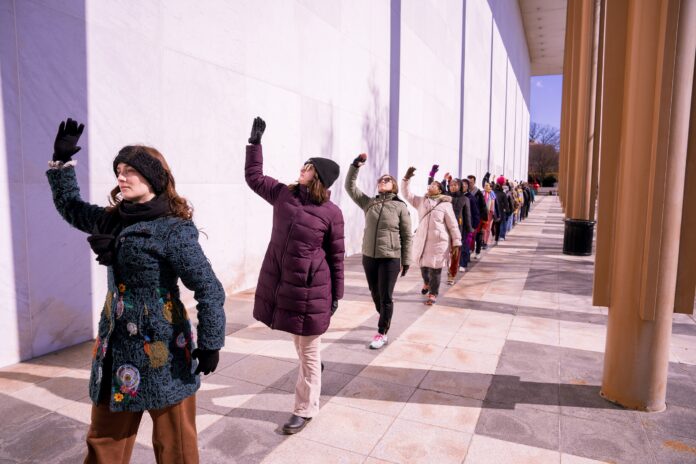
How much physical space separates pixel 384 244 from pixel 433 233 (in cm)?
205

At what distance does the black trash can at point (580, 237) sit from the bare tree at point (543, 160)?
81108 mm

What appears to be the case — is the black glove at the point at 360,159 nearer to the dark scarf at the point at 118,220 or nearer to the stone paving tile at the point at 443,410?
the stone paving tile at the point at 443,410

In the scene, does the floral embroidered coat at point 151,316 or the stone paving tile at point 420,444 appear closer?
the floral embroidered coat at point 151,316

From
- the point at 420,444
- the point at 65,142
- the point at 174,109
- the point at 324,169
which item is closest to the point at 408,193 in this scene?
the point at 174,109

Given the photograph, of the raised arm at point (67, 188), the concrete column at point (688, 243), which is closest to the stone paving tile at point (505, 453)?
the concrete column at point (688, 243)

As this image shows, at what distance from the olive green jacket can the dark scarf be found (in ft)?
10.5

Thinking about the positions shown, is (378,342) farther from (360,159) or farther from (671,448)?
(671,448)

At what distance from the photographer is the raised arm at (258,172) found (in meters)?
3.64

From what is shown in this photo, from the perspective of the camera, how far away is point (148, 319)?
2.08m

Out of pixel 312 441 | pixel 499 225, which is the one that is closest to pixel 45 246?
pixel 312 441

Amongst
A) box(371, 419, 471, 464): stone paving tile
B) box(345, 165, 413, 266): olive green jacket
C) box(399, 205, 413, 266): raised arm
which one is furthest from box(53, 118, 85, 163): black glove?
box(399, 205, 413, 266): raised arm

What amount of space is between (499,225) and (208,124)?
33.9ft

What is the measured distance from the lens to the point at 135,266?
2.05 m

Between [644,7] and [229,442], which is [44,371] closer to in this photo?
[229,442]
